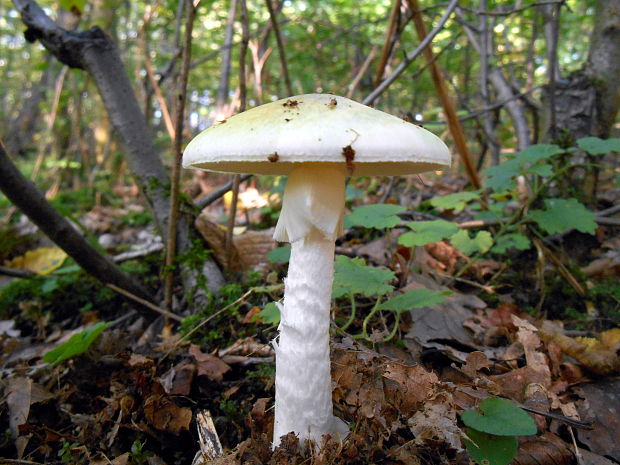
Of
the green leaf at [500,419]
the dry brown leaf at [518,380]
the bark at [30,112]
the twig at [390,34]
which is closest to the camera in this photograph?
the green leaf at [500,419]

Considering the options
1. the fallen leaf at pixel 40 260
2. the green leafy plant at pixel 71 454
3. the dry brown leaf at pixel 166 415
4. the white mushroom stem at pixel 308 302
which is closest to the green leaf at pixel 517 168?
the white mushroom stem at pixel 308 302

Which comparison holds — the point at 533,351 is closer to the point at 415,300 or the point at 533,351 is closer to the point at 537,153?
the point at 415,300

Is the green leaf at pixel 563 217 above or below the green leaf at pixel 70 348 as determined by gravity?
above

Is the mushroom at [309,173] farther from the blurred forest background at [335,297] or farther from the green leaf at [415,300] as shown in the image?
the green leaf at [415,300]

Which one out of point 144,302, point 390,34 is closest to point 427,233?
point 390,34

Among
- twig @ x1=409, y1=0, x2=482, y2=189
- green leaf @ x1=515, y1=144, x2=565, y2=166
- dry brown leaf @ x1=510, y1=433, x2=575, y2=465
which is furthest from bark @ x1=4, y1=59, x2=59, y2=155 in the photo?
dry brown leaf @ x1=510, y1=433, x2=575, y2=465

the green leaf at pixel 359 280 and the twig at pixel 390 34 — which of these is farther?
the twig at pixel 390 34

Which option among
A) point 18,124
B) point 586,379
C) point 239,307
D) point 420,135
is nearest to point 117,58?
point 239,307
